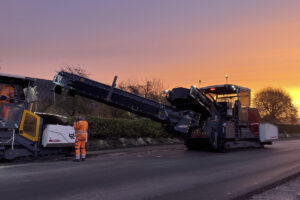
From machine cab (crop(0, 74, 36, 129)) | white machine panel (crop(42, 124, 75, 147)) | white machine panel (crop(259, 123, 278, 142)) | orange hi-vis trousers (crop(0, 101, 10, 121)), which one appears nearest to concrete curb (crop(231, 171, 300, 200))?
white machine panel (crop(42, 124, 75, 147))

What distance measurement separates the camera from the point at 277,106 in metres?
55.6

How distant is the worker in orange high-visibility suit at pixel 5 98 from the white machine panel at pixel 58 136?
1.25 m

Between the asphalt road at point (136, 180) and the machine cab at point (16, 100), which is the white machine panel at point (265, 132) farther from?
the machine cab at point (16, 100)

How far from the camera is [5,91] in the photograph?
8.70 m

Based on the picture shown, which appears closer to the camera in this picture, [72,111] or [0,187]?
[0,187]

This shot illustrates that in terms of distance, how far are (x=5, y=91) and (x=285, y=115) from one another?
5661 cm

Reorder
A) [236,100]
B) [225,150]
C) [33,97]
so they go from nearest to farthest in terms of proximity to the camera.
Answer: [33,97], [225,150], [236,100]

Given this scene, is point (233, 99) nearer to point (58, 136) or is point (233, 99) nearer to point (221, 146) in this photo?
point (221, 146)

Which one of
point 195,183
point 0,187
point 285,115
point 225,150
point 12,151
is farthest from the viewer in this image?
point 285,115

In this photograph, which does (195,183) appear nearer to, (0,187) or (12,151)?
(0,187)

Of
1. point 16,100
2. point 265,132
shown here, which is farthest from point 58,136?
point 265,132

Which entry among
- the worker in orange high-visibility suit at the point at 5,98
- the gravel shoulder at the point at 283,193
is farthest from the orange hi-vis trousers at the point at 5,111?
the gravel shoulder at the point at 283,193

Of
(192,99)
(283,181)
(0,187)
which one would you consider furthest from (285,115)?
(0,187)

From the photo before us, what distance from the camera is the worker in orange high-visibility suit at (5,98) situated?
27.6 ft
